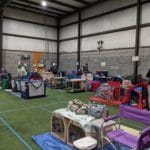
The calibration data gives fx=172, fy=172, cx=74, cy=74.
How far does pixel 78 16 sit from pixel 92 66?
4.27 m

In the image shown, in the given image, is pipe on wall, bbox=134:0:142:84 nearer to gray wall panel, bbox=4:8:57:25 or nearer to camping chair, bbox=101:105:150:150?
camping chair, bbox=101:105:150:150

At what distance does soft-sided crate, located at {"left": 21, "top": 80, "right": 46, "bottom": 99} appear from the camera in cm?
724

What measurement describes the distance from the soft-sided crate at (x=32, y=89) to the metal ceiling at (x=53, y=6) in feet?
22.6

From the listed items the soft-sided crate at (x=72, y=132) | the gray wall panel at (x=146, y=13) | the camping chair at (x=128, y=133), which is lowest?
the soft-sided crate at (x=72, y=132)

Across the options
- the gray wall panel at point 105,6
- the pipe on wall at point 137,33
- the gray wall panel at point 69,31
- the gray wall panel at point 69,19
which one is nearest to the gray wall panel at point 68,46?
the gray wall panel at point 69,31

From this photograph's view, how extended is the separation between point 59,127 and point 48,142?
41 centimetres

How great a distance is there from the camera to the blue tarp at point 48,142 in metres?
3.13

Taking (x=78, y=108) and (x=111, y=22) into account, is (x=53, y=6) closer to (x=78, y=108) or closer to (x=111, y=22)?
(x=111, y=22)

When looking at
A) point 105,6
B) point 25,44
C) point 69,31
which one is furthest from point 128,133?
point 69,31

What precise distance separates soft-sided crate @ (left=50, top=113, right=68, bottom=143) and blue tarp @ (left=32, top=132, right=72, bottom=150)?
0.09 meters

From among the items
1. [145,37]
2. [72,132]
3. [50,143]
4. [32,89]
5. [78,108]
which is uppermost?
[145,37]

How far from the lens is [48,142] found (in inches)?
131

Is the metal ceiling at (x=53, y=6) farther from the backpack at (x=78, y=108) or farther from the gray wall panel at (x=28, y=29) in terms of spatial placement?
the backpack at (x=78, y=108)

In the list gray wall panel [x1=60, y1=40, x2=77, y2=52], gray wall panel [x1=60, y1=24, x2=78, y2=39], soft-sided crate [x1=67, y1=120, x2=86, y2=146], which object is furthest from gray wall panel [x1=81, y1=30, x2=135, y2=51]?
soft-sided crate [x1=67, y1=120, x2=86, y2=146]
